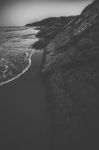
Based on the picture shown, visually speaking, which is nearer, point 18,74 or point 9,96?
point 9,96

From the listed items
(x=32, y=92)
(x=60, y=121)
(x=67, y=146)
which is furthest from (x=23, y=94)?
(x=67, y=146)

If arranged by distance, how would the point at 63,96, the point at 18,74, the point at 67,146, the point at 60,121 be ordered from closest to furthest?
the point at 67,146, the point at 60,121, the point at 63,96, the point at 18,74

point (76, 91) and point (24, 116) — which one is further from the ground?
point (76, 91)

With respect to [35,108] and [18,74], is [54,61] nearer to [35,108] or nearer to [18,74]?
[18,74]

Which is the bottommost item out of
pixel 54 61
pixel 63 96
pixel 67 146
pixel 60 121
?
pixel 67 146
